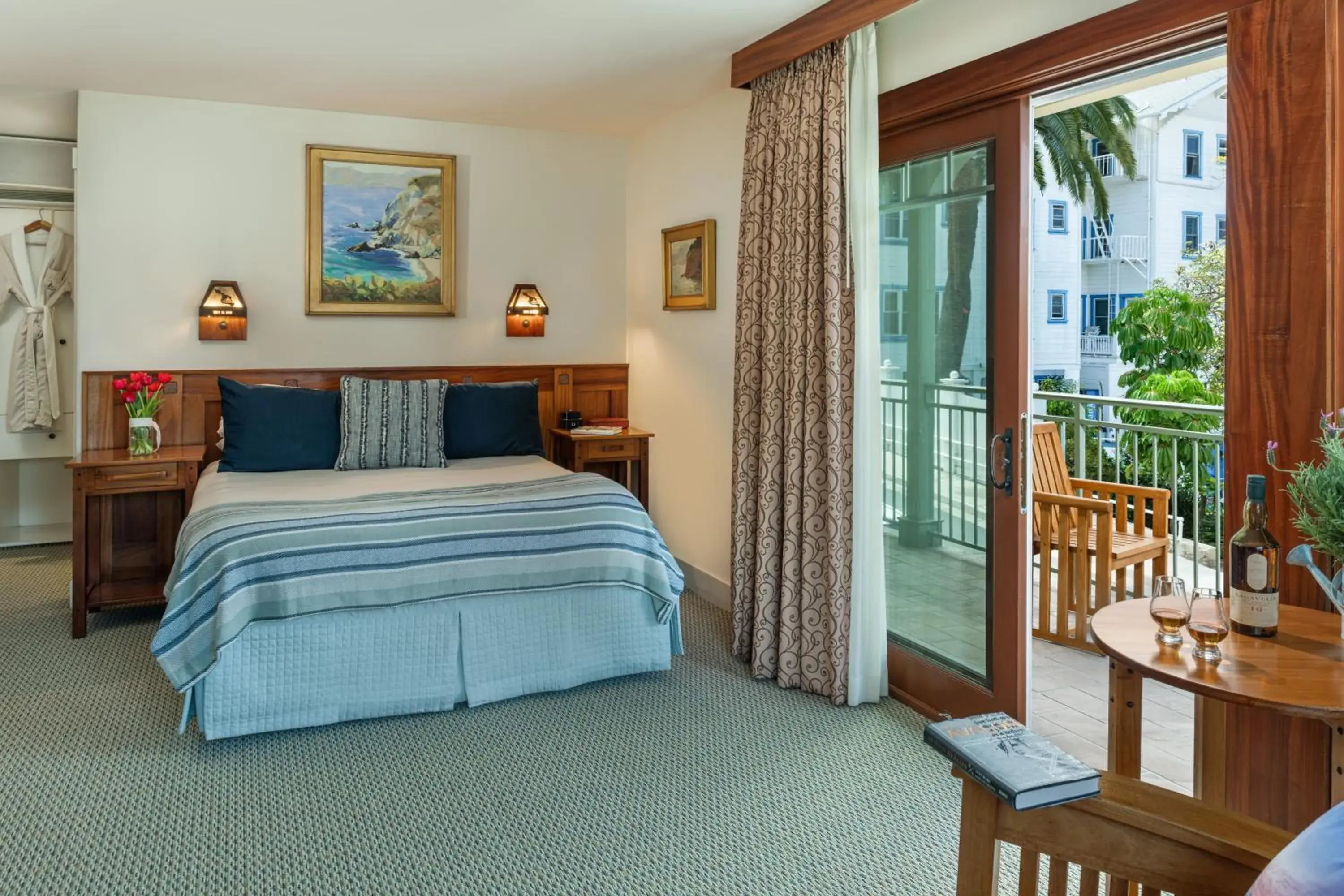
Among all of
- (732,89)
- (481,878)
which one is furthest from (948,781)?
(732,89)

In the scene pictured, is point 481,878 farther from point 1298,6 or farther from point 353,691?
point 1298,6

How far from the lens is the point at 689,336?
16.3ft

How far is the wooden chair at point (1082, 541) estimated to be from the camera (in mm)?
4023

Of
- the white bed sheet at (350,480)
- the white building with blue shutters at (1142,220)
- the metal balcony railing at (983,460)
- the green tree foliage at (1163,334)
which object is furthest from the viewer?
the white building with blue shutters at (1142,220)

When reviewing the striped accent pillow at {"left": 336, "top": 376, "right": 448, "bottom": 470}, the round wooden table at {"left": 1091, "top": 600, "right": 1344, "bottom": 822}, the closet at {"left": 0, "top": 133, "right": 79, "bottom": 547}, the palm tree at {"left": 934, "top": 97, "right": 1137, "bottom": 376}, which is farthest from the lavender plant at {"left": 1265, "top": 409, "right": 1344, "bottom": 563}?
the closet at {"left": 0, "top": 133, "right": 79, "bottom": 547}

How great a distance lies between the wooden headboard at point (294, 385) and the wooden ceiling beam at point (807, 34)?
2146mm

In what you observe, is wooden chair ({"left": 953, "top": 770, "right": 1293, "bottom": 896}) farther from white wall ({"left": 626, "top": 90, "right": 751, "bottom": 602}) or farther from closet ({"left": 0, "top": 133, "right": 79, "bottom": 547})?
closet ({"left": 0, "top": 133, "right": 79, "bottom": 547})

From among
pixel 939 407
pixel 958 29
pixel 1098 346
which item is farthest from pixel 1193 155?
pixel 939 407

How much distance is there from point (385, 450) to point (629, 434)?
1.33 m

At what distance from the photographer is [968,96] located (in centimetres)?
301

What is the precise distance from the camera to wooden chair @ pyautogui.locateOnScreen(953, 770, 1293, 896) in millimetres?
1346

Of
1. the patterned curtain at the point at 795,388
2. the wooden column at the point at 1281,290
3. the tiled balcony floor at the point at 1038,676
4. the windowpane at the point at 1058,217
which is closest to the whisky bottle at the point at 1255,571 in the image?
the wooden column at the point at 1281,290

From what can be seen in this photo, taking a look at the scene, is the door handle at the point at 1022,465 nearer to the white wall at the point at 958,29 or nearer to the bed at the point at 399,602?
→ the white wall at the point at 958,29

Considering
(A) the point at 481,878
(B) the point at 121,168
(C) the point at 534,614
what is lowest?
(A) the point at 481,878
